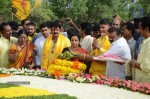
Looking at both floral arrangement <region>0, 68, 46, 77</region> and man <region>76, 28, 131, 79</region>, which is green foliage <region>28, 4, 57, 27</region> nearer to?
floral arrangement <region>0, 68, 46, 77</region>

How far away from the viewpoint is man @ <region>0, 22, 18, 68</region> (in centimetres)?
894

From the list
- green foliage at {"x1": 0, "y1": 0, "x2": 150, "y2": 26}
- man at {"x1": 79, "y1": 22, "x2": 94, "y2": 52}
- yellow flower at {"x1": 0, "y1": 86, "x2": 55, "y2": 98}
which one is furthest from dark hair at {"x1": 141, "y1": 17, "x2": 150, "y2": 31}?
green foliage at {"x1": 0, "y1": 0, "x2": 150, "y2": 26}

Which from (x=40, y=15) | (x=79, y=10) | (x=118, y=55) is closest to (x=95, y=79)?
Result: (x=118, y=55)

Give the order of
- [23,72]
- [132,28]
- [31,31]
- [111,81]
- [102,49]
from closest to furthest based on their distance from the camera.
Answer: [111,81] < [102,49] < [23,72] < [132,28] < [31,31]

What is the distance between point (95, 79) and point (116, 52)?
668 mm

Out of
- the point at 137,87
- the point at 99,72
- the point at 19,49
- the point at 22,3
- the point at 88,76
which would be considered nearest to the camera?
the point at 137,87

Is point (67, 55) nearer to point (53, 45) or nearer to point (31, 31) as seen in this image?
point (53, 45)

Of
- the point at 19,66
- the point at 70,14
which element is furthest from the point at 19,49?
the point at 70,14

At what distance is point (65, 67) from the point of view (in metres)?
7.76

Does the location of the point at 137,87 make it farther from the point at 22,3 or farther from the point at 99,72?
the point at 22,3

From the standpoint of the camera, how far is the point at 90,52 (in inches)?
334

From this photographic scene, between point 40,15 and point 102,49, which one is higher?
point 40,15

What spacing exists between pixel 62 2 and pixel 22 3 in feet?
91.2

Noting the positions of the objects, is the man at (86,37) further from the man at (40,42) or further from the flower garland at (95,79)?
the flower garland at (95,79)
